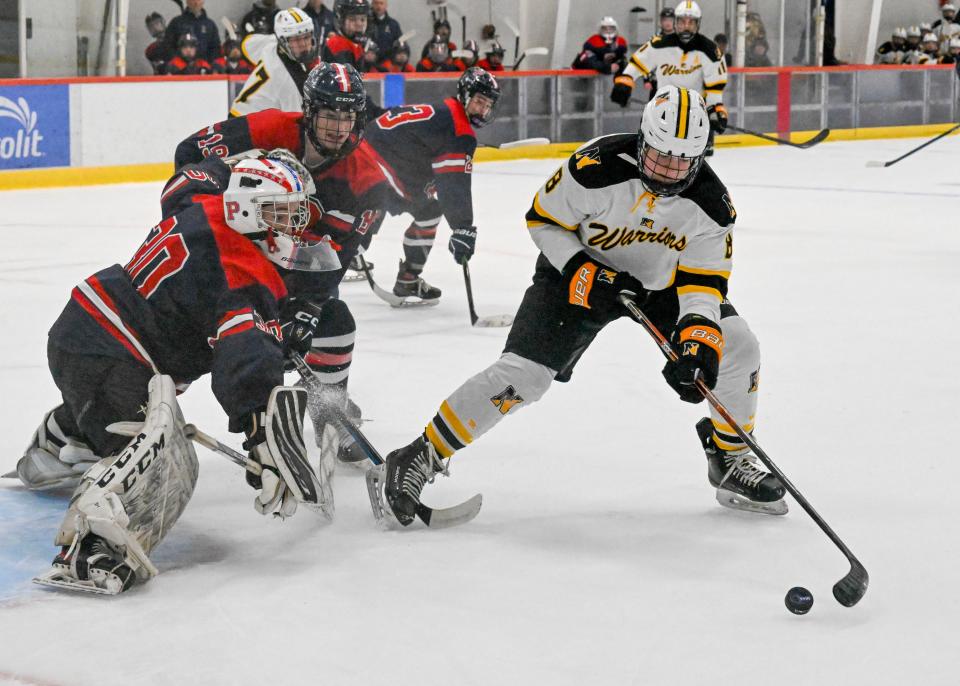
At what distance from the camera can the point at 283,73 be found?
246 inches

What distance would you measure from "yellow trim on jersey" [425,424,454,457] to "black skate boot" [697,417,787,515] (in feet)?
2.05

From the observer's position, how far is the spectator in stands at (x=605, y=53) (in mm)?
13047

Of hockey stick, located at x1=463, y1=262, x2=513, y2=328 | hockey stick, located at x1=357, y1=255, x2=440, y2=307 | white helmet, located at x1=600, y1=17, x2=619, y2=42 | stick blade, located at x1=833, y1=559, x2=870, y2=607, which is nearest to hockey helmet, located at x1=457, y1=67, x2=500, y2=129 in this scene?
hockey stick, located at x1=463, y1=262, x2=513, y2=328

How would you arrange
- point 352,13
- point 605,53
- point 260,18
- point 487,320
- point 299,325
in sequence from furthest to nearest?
point 605,53
point 260,18
point 352,13
point 487,320
point 299,325

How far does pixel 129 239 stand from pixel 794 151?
8253 millimetres

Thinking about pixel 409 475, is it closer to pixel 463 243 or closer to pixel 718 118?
pixel 463 243

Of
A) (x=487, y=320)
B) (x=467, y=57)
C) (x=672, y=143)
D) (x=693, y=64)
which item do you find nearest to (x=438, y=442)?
(x=672, y=143)

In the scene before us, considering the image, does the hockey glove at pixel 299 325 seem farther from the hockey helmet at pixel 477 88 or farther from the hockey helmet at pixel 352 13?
the hockey helmet at pixel 352 13

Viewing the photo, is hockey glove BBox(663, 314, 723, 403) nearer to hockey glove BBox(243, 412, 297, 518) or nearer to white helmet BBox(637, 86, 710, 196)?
white helmet BBox(637, 86, 710, 196)

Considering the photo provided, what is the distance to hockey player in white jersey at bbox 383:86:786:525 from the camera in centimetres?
287

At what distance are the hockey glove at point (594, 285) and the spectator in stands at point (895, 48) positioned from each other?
1518cm

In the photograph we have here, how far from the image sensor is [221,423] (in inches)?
150

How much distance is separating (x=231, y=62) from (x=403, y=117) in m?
6.06

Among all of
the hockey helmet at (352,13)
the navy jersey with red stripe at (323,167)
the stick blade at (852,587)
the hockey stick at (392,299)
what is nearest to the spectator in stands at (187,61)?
the hockey helmet at (352,13)
